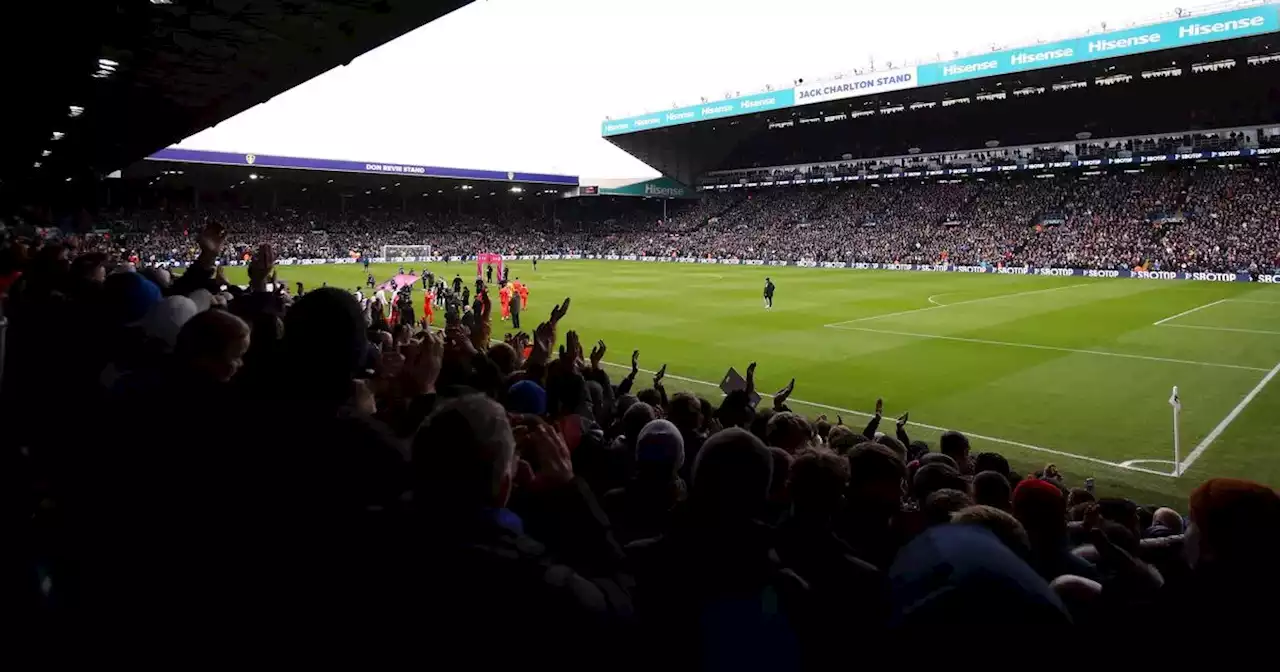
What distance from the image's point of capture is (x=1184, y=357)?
2044 cm

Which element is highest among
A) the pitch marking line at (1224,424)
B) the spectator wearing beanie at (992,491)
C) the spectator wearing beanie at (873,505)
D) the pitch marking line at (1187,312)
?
the spectator wearing beanie at (873,505)

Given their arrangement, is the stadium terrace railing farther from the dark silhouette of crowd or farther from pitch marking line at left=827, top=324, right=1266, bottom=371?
pitch marking line at left=827, top=324, right=1266, bottom=371

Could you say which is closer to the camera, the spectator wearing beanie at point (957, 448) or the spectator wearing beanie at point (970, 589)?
the spectator wearing beanie at point (970, 589)

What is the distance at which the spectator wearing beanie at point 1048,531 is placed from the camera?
3.43m

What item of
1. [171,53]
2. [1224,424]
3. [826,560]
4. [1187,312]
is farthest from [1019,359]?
[826,560]

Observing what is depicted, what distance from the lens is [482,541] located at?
1856mm

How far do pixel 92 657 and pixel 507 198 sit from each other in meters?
97.2

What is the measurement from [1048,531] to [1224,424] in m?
13.8

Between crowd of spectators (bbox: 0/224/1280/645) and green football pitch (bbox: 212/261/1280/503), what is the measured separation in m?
9.79

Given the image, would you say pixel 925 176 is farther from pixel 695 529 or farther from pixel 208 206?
pixel 695 529

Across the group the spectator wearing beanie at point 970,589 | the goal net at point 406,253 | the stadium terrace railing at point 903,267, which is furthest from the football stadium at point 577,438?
Answer: the goal net at point 406,253

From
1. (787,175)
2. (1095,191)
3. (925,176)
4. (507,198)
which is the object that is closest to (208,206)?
(507,198)

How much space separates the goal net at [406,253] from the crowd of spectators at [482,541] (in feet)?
242

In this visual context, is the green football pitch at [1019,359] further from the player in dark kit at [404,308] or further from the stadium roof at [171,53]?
the stadium roof at [171,53]
